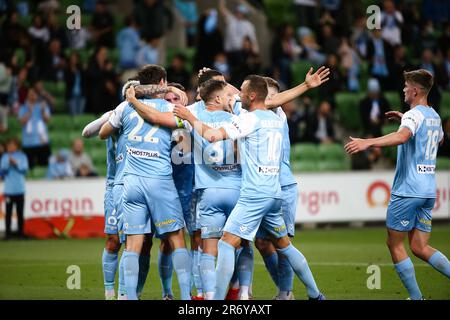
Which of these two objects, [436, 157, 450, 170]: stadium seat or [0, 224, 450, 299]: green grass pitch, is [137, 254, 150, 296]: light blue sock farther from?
[436, 157, 450, 170]: stadium seat

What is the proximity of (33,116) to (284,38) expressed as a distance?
654 cm

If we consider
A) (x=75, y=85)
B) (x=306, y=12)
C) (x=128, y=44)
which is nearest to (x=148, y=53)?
(x=128, y=44)

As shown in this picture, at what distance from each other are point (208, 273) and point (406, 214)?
2.18m

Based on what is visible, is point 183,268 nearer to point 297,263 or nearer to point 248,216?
point 248,216

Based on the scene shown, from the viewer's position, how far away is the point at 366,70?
2294 cm

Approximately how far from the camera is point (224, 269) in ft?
29.2

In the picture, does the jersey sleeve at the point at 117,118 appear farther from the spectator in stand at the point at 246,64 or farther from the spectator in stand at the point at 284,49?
the spectator in stand at the point at 284,49

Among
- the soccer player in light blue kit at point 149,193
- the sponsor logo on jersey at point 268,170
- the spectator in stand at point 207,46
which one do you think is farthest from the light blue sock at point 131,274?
the spectator in stand at point 207,46

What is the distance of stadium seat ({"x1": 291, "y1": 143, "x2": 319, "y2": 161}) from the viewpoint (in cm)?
2061

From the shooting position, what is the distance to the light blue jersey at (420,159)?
973 cm

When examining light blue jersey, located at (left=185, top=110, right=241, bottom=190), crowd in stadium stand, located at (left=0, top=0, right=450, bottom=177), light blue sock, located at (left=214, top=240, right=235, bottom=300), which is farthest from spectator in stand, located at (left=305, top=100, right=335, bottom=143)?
light blue sock, located at (left=214, top=240, right=235, bottom=300)
